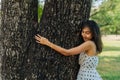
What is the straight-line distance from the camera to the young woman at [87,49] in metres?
3.92

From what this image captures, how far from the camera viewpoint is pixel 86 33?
406cm

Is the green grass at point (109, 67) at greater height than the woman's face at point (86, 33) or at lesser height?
lesser

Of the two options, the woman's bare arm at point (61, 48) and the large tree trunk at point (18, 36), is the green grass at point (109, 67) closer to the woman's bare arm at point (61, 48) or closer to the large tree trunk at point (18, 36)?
the woman's bare arm at point (61, 48)

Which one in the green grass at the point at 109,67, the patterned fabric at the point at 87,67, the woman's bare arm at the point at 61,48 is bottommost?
the green grass at the point at 109,67

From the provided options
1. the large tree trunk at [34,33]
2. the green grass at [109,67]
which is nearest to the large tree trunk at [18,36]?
the large tree trunk at [34,33]

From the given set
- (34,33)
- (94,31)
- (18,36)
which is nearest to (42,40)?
(34,33)

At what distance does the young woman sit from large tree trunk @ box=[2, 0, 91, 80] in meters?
0.08

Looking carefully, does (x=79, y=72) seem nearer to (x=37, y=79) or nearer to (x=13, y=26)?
(x=37, y=79)

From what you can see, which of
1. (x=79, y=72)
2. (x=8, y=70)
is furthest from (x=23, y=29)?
(x=79, y=72)

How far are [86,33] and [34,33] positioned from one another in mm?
573

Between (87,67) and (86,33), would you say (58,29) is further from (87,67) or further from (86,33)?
(87,67)

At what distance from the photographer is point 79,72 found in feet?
13.5

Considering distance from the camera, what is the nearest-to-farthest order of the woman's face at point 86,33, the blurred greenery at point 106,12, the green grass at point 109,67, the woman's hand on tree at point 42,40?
the woman's hand on tree at point 42,40 → the woman's face at point 86,33 → the green grass at point 109,67 → the blurred greenery at point 106,12

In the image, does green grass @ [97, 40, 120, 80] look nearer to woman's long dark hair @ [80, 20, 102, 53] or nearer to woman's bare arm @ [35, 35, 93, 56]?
woman's long dark hair @ [80, 20, 102, 53]
